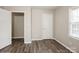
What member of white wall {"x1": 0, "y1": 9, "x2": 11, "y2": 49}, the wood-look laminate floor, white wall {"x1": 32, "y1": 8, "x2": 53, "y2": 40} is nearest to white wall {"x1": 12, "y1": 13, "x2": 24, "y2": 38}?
white wall {"x1": 32, "y1": 8, "x2": 53, "y2": 40}

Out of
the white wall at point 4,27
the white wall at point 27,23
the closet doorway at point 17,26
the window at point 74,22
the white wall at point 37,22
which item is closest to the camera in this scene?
the window at point 74,22

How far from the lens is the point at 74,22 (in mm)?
3834

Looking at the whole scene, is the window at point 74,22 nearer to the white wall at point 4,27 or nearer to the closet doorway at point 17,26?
the white wall at point 4,27

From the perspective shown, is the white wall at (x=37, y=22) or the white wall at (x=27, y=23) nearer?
the white wall at (x=27, y=23)

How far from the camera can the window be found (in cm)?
369

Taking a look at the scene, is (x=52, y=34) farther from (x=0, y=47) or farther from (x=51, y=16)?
(x=0, y=47)

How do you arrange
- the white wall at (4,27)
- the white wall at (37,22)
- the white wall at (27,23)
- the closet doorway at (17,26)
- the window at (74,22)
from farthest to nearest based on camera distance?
the closet doorway at (17,26), the white wall at (37,22), the white wall at (27,23), the white wall at (4,27), the window at (74,22)

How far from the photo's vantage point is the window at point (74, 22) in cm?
369

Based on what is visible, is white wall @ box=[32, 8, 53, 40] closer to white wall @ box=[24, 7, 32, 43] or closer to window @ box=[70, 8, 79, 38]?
white wall @ box=[24, 7, 32, 43]

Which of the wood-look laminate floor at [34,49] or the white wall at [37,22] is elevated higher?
the white wall at [37,22]

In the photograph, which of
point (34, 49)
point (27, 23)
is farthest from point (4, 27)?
point (34, 49)

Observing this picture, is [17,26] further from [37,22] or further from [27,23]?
[27,23]

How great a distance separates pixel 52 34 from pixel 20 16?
2.52 meters

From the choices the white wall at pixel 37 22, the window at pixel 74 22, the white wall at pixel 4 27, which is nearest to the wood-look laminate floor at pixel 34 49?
the white wall at pixel 4 27
